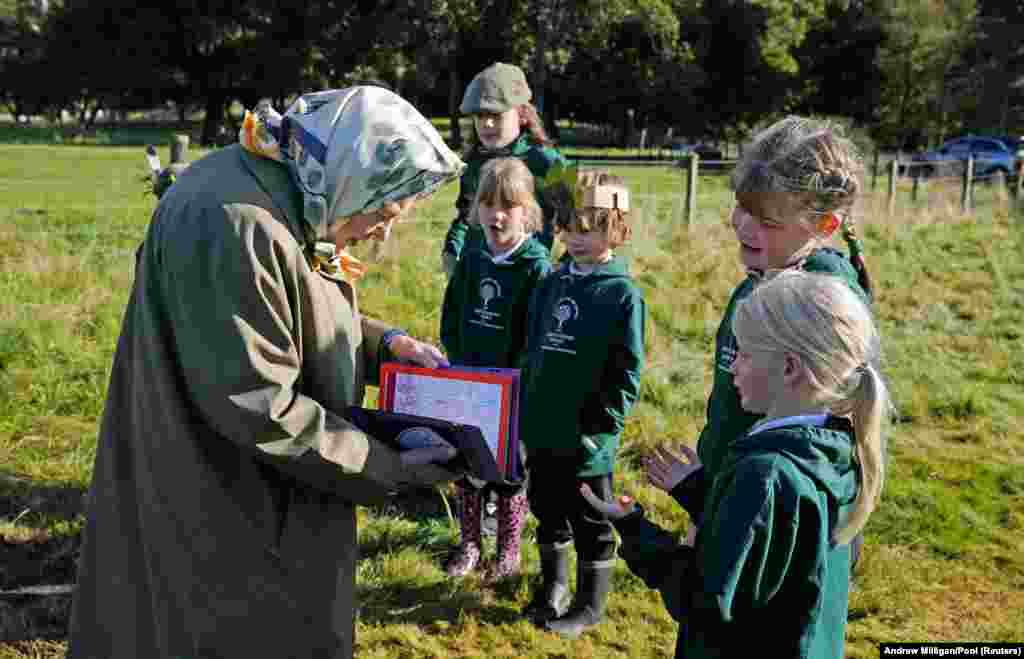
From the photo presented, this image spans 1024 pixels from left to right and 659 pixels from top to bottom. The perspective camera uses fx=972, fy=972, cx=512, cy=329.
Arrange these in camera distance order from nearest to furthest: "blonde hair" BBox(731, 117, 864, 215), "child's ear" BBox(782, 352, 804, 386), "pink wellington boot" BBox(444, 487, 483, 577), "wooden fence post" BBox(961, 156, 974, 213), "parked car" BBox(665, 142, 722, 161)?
1. "child's ear" BBox(782, 352, 804, 386)
2. "blonde hair" BBox(731, 117, 864, 215)
3. "pink wellington boot" BBox(444, 487, 483, 577)
4. "wooden fence post" BBox(961, 156, 974, 213)
5. "parked car" BBox(665, 142, 722, 161)

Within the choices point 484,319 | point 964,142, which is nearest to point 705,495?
point 484,319

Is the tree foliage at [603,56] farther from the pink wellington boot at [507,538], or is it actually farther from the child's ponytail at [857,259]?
the child's ponytail at [857,259]

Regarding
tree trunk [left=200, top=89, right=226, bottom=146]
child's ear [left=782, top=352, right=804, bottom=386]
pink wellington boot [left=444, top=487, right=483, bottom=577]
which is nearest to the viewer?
child's ear [left=782, top=352, right=804, bottom=386]

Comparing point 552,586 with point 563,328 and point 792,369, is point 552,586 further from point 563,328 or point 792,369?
point 792,369

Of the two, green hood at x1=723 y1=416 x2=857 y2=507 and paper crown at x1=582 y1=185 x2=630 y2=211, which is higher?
paper crown at x1=582 y1=185 x2=630 y2=211

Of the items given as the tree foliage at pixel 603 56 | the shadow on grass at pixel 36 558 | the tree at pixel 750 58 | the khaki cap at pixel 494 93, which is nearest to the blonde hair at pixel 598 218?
the khaki cap at pixel 494 93

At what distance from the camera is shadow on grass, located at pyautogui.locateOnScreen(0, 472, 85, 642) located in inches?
142

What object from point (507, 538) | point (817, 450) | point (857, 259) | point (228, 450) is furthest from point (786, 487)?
point (507, 538)

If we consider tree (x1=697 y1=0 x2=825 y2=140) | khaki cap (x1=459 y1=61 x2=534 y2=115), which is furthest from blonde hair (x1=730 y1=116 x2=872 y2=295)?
tree (x1=697 y1=0 x2=825 y2=140)

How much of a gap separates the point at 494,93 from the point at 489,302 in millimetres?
1201

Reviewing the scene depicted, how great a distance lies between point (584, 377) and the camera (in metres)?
3.68

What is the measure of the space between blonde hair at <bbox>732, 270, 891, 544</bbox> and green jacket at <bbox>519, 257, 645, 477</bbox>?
5.05 ft

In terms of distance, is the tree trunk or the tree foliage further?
the tree trunk

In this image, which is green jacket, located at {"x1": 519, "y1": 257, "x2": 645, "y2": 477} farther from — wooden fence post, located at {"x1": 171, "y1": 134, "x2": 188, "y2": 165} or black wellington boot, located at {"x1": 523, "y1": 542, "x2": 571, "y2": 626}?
wooden fence post, located at {"x1": 171, "y1": 134, "x2": 188, "y2": 165}
